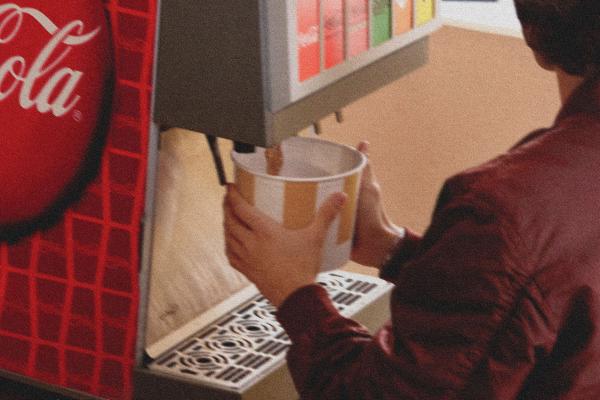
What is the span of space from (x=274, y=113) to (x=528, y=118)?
3.76 ft

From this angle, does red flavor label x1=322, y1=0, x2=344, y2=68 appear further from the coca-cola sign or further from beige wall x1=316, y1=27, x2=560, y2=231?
beige wall x1=316, y1=27, x2=560, y2=231

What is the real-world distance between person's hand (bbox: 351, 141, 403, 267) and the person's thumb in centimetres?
23

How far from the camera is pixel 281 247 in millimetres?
1069

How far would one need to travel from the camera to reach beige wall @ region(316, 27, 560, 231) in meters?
2.04

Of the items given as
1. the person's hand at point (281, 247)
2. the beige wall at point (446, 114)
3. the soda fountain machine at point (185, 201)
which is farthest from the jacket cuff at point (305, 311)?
the beige wall at point (446, 114)

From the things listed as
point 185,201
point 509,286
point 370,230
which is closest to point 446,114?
point 370,230

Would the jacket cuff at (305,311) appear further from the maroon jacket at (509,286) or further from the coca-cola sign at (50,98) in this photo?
the coca-cola sign at (50,98)

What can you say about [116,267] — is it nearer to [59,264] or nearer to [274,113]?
[59,264]

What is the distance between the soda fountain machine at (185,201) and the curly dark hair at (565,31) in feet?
0.81

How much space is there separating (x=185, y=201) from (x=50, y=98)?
0.79 ft

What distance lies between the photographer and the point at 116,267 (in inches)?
47.3

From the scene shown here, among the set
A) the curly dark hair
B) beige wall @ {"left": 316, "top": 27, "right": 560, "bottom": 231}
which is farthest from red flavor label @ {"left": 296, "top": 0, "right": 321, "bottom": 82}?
beige wall @ {"left": 316, "top": 27, "right": 560, "bottom": 231}

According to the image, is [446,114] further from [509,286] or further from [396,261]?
[509,286]

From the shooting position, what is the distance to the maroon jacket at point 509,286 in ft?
2.82
